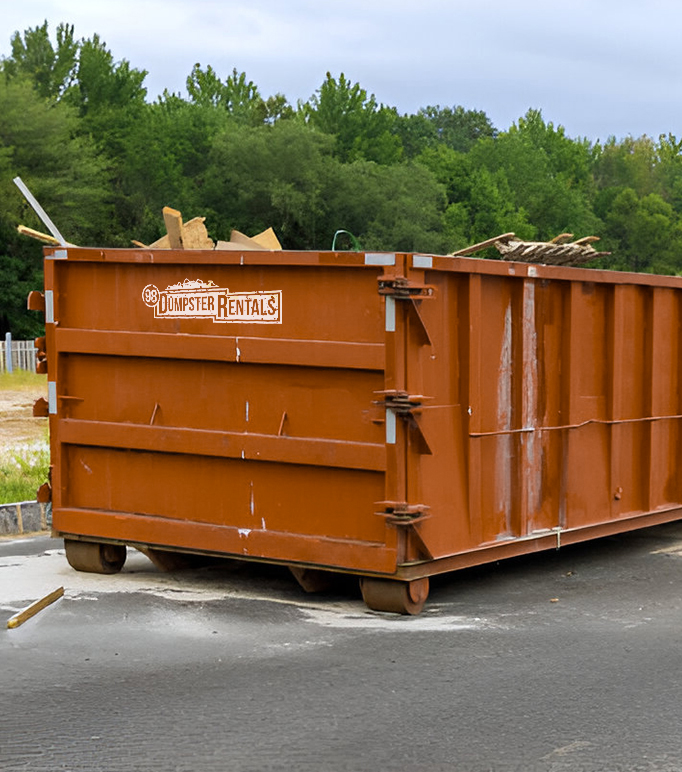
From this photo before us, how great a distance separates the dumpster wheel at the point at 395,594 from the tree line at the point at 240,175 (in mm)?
43938

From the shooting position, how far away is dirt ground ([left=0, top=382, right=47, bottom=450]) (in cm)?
1938

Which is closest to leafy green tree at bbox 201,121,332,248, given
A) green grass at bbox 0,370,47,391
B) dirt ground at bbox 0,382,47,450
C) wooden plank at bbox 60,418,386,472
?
green grass at bbox 0,370,47,391

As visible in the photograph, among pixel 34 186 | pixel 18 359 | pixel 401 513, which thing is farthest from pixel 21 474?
pixel 34 186

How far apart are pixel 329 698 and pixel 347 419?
90.1 inches

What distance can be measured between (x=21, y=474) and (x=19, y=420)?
9.55 metres

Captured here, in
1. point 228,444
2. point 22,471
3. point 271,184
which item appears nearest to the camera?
point 228,444

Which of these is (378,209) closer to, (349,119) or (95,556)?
(349,119)

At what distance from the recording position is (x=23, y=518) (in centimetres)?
1111

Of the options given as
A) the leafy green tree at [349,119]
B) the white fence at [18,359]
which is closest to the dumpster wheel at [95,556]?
the white fence at [18,359]

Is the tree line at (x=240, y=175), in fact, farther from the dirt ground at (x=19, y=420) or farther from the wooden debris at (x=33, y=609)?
the wooden debris at (x=33, y=609)

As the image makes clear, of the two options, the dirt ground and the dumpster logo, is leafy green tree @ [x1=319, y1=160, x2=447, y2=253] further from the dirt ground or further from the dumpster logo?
the dumpster logo

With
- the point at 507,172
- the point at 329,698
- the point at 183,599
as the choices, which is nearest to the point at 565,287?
the point at 183,599

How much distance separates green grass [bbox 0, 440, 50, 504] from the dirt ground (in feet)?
7.66

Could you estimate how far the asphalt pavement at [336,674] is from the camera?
5238 millimetres
